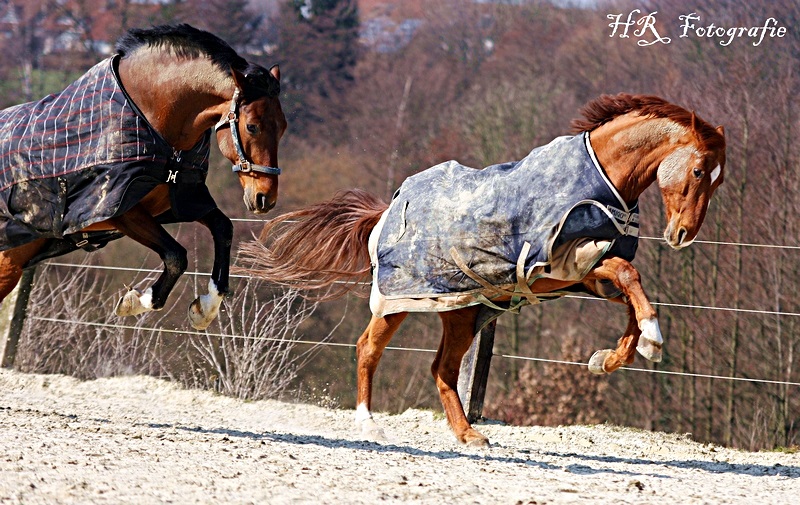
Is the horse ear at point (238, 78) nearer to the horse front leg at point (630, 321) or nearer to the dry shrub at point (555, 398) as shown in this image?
the horse front leg at point (630, 321)

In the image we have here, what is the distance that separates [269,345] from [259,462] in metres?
4.86

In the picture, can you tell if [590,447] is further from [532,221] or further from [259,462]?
[259,462]

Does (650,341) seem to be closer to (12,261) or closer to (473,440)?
(473,440)

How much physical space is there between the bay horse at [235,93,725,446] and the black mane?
1.13m

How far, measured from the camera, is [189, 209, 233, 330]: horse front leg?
5.50 metres

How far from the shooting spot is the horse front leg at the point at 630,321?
4.89 meters

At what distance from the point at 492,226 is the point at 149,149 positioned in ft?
5.73

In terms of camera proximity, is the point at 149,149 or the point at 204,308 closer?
the point at 149,149

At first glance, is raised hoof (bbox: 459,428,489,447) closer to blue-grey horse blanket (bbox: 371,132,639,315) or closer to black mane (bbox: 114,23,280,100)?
blue-grey horse blanket (bbox: 371,132,639,315)

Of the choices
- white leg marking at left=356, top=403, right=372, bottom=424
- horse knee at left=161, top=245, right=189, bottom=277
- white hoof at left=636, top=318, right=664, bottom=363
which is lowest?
white leg marking at left=356, top=403, right=372, bottom=424

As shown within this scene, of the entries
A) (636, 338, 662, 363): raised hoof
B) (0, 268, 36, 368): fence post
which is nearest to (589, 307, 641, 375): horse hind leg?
(636, 338, 662, 363): raised hoof

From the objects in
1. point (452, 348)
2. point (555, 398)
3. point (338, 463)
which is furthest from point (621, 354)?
point (555, 398)

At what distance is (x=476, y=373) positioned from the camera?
7.19m

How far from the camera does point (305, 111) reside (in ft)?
101
